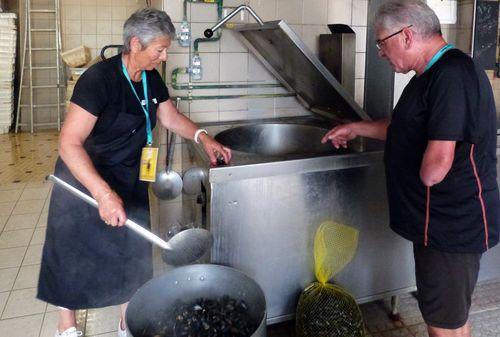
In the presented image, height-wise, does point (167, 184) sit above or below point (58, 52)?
below

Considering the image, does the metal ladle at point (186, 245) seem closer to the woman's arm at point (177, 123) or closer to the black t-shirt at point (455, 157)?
the woman's arm at point (177, 123)

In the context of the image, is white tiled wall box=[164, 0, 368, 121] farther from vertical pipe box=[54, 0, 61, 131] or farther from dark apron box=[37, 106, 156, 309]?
vertical pipe box=[54, 0, 61, 131]

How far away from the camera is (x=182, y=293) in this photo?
1500 mm

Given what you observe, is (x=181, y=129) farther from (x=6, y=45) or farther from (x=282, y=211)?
(x=6, y=45)

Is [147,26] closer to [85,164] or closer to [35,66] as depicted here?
[85,164]

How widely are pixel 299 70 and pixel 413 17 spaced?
2.83ft

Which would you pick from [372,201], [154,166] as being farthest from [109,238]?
[372,201]

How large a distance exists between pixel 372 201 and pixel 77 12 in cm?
606

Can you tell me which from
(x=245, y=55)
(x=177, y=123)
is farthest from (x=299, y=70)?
(x=177, y=123)

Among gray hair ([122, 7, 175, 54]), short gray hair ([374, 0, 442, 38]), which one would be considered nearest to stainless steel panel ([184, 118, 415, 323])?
gray hair ([122, 7, 175, 54])

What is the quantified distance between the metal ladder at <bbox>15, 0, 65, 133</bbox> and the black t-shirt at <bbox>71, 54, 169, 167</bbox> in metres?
5.56

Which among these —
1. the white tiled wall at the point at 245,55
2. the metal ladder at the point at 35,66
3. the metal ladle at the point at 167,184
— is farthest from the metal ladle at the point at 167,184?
the metal ladder at the point at 35,66

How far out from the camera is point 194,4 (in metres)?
2.20

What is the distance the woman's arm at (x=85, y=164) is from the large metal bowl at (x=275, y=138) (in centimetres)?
93
